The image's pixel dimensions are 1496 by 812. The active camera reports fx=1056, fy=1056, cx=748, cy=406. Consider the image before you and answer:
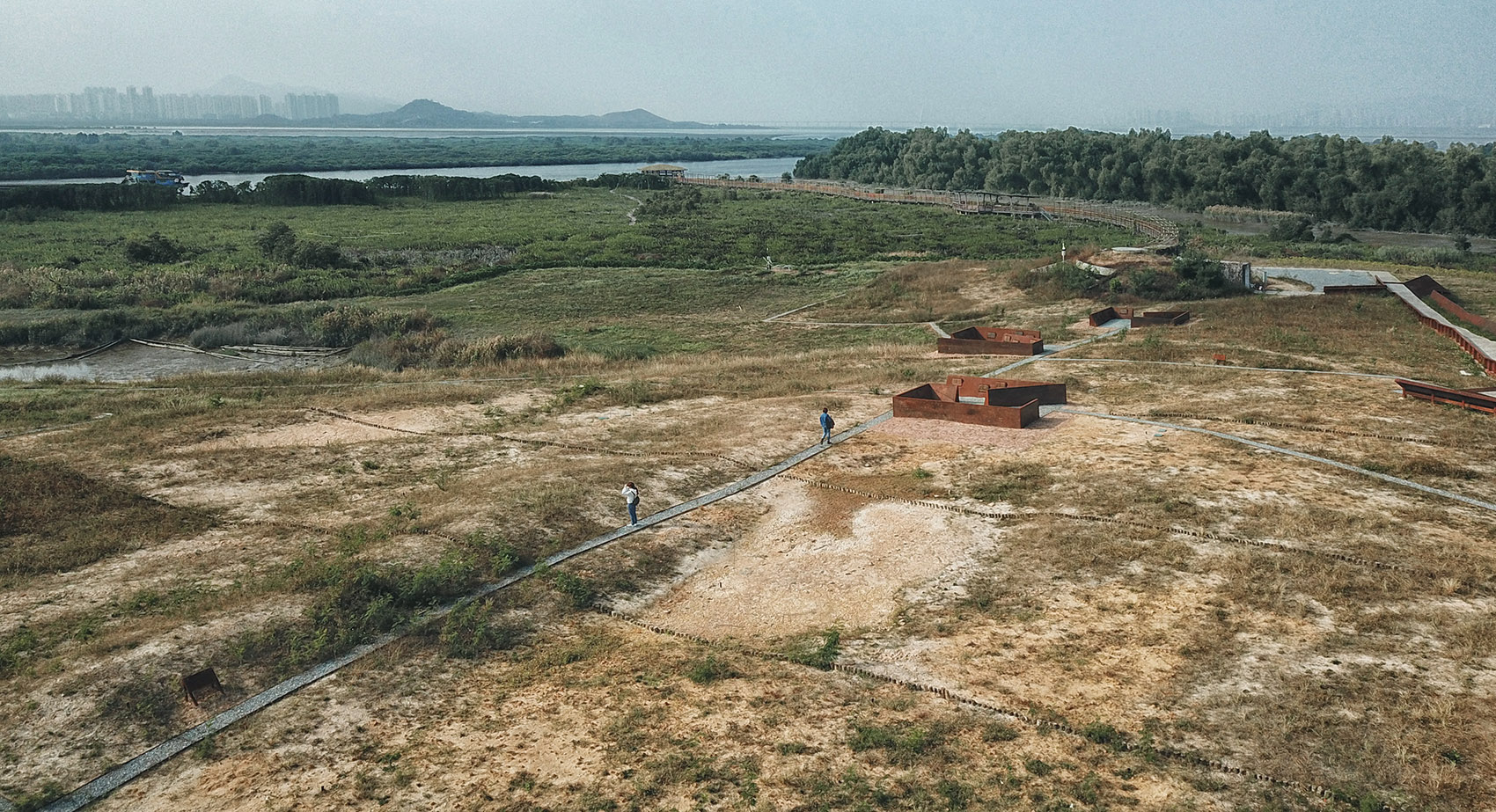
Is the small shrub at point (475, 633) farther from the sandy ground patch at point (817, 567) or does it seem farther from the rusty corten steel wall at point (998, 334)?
the rusty corten steel wall at point (998, 334)

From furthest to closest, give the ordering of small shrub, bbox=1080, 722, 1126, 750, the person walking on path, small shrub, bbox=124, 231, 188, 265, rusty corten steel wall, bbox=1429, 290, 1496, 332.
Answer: small shrub, bbox=124, 231, 188, 265 < rusty corten steel wall, bbox=1429, 290, 1496, 332 < the person walking on path < small shrub, bbox=1080, 722, 1126, 750

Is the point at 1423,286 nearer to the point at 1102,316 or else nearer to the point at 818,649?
the point at 1102,316

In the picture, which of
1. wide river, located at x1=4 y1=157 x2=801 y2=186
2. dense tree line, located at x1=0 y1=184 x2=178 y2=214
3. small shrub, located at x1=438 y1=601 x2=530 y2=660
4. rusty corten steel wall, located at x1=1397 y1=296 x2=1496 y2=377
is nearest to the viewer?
small shrub, located at x1=438 y1=601 x2=530 y2=660

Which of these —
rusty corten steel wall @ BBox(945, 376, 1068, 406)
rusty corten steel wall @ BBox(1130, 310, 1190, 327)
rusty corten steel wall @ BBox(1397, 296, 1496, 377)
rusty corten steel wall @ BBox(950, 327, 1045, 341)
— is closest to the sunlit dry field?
rusty corten steel wall @ BBox(945, 376, 1068, 406)

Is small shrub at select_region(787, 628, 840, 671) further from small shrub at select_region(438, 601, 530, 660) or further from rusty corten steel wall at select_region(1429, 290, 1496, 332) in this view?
rusty corten steel wall at select_region(1429, 290, 1496, 332)

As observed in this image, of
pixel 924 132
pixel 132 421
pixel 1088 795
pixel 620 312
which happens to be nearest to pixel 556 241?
pixel 620 312

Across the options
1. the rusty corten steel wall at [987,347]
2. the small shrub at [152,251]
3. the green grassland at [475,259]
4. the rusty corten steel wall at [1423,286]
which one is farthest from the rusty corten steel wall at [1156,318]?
the small shrub at [152,251]
